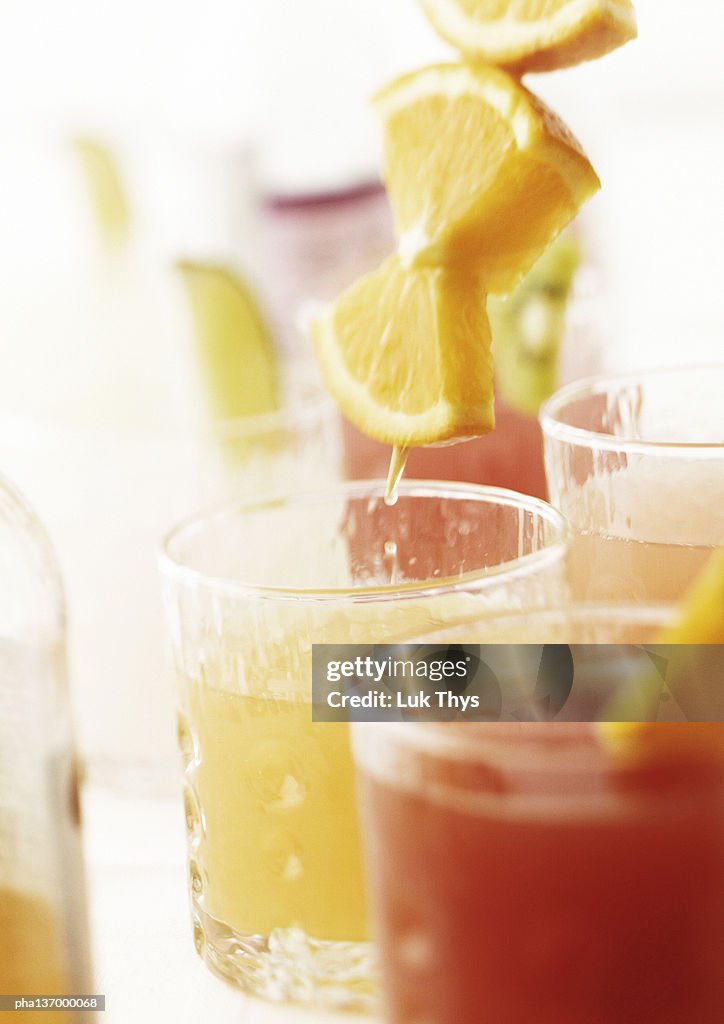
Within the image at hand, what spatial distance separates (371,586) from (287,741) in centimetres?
6

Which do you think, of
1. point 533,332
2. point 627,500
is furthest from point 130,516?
point 627,500

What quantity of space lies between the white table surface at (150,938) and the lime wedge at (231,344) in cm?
24

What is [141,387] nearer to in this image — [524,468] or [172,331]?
[172,331]

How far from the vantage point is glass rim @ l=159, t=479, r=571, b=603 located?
1.46 ft

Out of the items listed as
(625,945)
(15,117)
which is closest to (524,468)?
(625,945)

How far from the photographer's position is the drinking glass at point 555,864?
36 centimetres

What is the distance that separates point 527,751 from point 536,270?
43 cm

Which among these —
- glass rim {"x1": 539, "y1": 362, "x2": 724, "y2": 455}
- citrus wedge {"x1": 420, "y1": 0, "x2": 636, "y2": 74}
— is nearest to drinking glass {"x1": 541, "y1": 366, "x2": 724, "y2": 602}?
glass rim {"x1": 539, "y1": 362, "x2": 724, "y2": 455}

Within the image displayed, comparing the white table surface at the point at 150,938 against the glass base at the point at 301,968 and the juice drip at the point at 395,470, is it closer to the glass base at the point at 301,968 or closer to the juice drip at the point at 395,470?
the glass base at the point at 301,968

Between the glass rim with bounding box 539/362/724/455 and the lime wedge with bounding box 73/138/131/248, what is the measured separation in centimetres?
55

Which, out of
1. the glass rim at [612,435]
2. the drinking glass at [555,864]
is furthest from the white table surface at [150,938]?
the glass rim at [612,435]

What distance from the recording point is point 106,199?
3.34 feet

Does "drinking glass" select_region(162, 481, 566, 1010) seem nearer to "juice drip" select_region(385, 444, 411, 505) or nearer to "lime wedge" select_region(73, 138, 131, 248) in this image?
"juice drip" select_region(385, 444, 411, 505)

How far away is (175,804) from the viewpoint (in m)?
0.72
